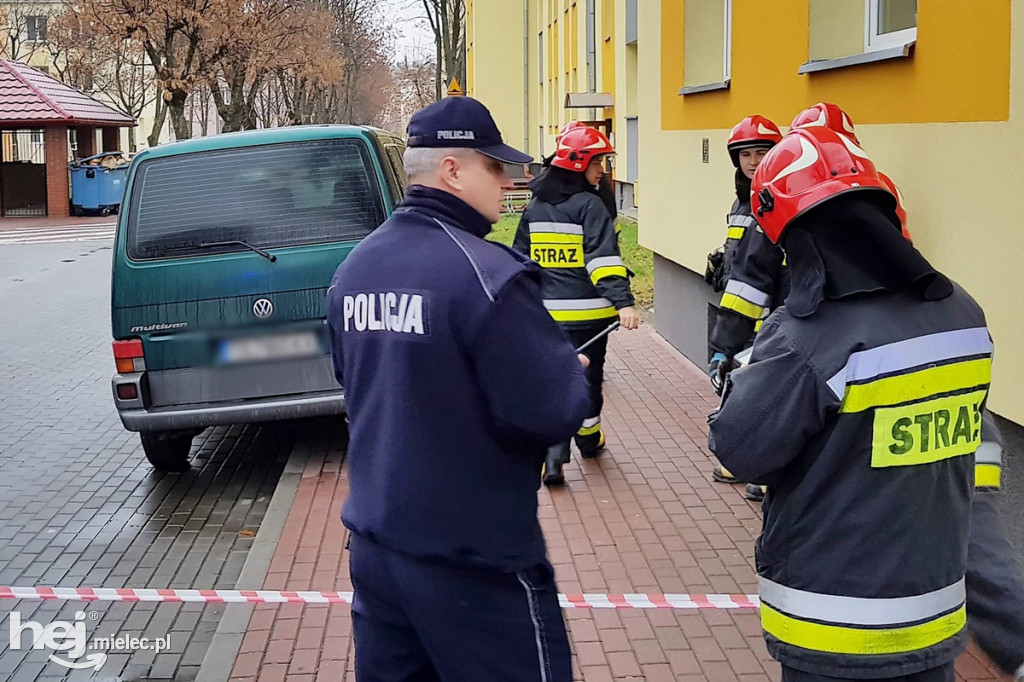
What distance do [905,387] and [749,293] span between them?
10.2 ft

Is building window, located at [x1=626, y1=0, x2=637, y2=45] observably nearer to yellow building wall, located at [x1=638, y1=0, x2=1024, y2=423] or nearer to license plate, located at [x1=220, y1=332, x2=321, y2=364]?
yellow building wall, located at [x1=638, y1=0, x2=1024, y2=423]

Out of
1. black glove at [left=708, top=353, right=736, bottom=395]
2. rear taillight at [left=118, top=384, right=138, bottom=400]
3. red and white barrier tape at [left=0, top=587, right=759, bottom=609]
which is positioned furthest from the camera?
rear taillight at [left=118, top=384, right=138, bottom=400]

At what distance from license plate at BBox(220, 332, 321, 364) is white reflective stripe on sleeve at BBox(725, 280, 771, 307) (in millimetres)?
2732

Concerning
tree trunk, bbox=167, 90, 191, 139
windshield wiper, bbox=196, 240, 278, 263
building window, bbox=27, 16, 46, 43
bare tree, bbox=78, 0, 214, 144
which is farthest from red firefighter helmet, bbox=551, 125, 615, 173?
building window, bbox=27, 16, 46, 43

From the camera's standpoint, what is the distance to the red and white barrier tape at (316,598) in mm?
5199

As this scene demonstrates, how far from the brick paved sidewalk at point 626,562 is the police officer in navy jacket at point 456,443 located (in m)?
1.89

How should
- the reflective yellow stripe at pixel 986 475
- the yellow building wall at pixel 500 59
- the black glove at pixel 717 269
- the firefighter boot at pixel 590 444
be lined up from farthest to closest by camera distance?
the yellow building wall at pixel 500 59 → the firefighter boot at pixel 590 444 → the black glove at pixel 717 269 → the reflective yellow stripe at pixel 986 475

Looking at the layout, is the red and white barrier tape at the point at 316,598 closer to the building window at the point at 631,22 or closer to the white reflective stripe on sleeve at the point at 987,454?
the white reflective stripe on sleeve at the point at 987,454

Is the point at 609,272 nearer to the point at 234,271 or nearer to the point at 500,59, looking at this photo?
the point at 234,271

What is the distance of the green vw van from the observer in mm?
7246

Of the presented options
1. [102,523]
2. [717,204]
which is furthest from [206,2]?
[102,523]

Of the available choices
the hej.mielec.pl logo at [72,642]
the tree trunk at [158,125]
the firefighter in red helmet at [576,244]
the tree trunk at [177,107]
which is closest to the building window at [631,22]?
the tree trunk at [177,107]

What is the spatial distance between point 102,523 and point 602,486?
9.19ft

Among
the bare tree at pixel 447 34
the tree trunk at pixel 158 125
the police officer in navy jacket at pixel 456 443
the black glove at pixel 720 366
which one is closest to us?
the police officer in navy jacket at pixel 456 443
